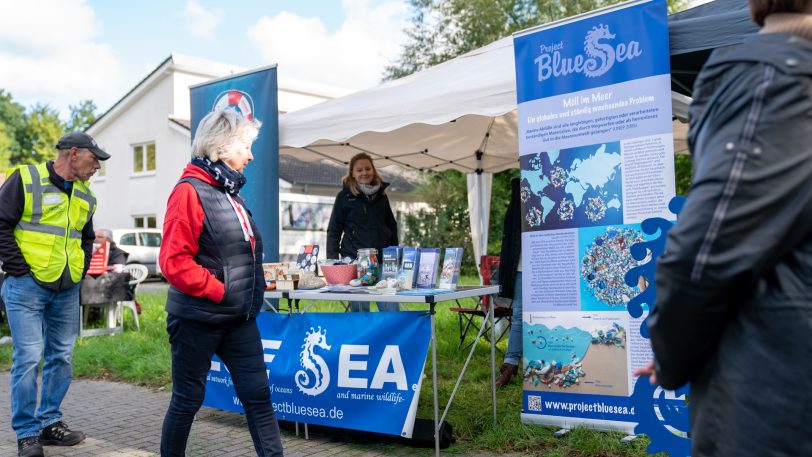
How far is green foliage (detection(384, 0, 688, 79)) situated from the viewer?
23625 mm

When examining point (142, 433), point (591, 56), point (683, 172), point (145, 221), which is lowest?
point (142, 433)

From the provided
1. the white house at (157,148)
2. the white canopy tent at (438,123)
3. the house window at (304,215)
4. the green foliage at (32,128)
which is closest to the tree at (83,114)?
the green foliage at (32,128)

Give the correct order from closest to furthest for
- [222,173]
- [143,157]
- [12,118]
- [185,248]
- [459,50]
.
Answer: [185,248] → [222,173] → [459,50] → [143,157] → [12,118]

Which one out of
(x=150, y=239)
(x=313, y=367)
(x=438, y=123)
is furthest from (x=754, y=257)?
(x=150, y=239)

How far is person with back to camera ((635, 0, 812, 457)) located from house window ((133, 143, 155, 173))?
27.0m

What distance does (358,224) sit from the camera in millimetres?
5820

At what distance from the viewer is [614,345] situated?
3.96 meters

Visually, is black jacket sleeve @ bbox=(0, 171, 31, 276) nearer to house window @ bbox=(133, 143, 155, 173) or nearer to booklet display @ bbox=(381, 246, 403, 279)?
booklet display @ bbox=(381, 246, 403, 279)

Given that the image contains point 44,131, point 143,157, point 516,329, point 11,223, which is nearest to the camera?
point 11,223

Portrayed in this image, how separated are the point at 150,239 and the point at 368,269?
54.9ft

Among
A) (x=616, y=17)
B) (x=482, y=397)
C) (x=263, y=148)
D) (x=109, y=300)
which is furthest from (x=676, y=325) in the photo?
(x=109, y=300)

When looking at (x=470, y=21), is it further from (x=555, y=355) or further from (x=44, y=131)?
(x=44, y=131)

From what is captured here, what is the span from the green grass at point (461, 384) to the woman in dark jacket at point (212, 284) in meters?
1.46

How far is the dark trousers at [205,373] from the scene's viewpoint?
302 centimetres
